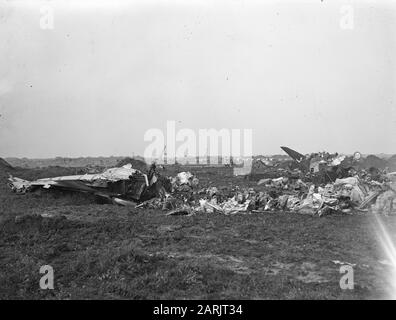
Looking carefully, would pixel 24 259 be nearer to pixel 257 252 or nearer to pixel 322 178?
pixel 257 252

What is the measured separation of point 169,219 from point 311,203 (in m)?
5.37

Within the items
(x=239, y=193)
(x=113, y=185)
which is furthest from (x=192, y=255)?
(x=113, y=185)

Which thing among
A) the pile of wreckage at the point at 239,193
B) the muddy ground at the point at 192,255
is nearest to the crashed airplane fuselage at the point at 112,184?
the pile of wreckage at the point at 239,193

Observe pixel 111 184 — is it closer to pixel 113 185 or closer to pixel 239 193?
pixel 113 185

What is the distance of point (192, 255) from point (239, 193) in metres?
7.71

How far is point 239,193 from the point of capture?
15.1 meters

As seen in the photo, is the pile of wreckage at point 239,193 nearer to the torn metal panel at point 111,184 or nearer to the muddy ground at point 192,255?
the torn metal panel at point 111,184

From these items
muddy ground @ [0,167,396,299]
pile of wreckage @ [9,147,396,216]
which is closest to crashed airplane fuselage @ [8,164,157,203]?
pile of wreckage @ [9,147,396,216]

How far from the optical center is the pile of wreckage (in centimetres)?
1266

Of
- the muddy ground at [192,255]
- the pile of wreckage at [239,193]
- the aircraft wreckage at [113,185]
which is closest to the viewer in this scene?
the muddy ground at [192,255]

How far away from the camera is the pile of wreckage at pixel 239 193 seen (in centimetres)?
1266

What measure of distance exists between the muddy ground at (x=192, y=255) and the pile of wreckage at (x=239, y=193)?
89 centimetres

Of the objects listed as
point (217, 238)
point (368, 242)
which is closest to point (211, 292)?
point (217, 238)

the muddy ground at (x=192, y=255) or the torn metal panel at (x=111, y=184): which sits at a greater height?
the torn metal panel at (x=111, y=184)
